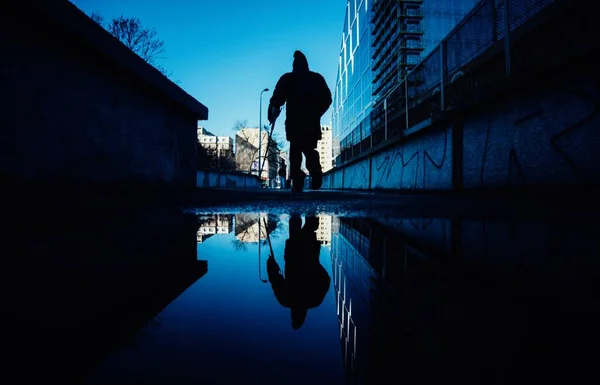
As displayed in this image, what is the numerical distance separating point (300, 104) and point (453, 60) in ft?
9.22

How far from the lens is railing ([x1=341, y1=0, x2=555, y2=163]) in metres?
4.13

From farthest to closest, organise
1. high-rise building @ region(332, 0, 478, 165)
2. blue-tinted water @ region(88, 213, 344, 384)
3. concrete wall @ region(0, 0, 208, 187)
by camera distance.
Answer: high-rise building @ region(332, 0, 478, 165) → concrete wall @ region(0, 0, 208, 187) → blue-tinted water @ region(88, 213, 344, 384)

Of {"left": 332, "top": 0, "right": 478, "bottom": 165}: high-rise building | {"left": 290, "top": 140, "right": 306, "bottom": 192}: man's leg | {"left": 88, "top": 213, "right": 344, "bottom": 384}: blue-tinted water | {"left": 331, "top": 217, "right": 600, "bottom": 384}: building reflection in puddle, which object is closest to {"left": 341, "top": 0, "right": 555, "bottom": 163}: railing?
{"left": 290, "top": 140, "right": 306, "bottom": 192}: man's leg

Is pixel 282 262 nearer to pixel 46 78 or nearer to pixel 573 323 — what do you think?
pixel 573 323

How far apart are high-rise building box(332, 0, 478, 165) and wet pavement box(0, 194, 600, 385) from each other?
2397 cm

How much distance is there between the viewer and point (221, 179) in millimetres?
17859

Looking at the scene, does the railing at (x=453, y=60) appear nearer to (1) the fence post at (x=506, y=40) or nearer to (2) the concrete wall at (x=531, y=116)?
(1) the fence post at (x=506, y=40)

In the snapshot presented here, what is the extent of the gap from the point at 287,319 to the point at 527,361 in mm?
328

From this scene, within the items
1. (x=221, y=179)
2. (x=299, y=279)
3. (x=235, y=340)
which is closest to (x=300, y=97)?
(x=299, y=279)

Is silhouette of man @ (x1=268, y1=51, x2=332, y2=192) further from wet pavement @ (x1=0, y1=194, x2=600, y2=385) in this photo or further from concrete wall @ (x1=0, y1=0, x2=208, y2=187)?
wet pavement @ (x1=0, y1=194, x2=600, y2=385)

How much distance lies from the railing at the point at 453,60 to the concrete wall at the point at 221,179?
24.9 feet

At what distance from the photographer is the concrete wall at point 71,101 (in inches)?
93.7

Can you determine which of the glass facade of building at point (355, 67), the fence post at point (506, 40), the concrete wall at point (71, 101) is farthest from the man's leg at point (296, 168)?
the glass facade of building at point (355, 67)

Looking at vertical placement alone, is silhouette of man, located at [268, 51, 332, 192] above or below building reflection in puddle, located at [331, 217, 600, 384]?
above
